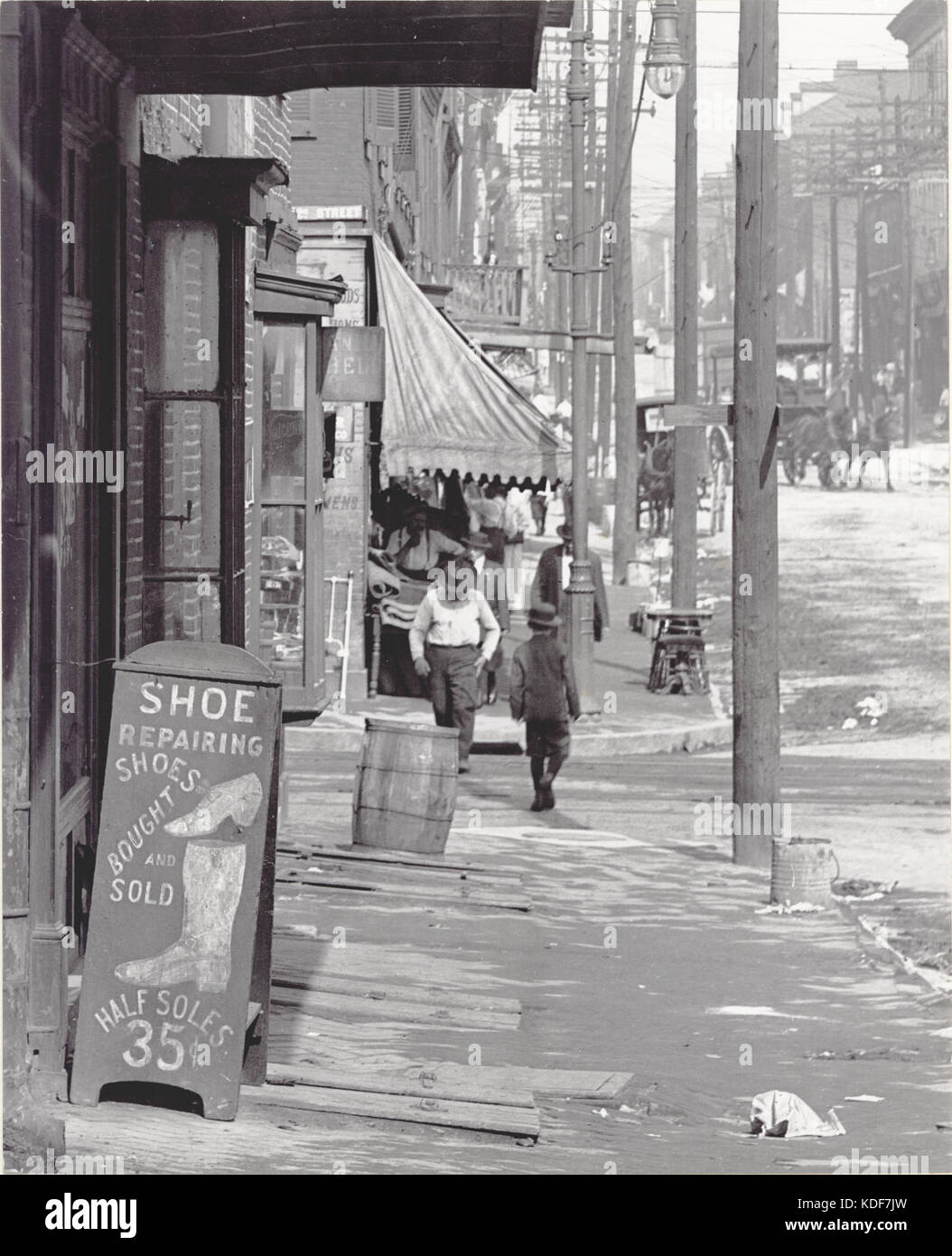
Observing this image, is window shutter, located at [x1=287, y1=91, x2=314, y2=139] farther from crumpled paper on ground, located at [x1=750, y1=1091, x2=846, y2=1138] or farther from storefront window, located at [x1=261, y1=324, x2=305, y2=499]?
crumpled paper on ground, located at [x1=750, y1=1091, x2=846, y2=1138]

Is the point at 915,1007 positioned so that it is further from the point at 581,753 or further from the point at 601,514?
the point at 601,514

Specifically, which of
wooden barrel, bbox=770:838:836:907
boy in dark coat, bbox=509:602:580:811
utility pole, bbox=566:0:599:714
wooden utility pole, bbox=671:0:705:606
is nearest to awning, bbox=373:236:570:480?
utility pole, bbox=566:0:599:714

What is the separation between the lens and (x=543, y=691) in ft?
45.7

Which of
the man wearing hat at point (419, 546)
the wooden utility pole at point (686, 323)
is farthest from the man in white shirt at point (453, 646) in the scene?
the wooden utility pole at point (686, 323)

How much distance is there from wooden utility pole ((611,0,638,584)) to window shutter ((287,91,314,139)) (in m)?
11.3

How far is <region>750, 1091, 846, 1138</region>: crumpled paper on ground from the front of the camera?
23.0 feet

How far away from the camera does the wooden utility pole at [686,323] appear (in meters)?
21.2

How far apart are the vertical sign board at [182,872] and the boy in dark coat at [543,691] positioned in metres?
7.59

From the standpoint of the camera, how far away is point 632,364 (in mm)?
30625

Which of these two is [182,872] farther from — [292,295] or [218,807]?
[292,295]

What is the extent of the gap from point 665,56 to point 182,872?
1022 centimetres

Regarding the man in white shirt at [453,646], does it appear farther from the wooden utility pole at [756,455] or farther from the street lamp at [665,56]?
the street lamp at [665,56]

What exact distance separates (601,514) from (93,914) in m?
41.6
